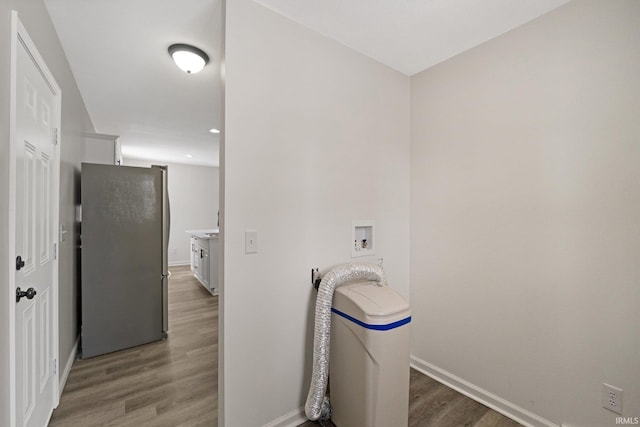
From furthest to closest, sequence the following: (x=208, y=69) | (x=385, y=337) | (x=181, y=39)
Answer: (x=208, y=69) < (x=181, y=39) < (x=385, y=337)

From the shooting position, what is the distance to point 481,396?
1896 millimetres

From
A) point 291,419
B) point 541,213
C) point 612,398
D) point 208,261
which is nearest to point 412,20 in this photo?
point 541,213

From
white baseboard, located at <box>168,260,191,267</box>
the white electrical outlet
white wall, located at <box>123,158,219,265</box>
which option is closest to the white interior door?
the white electrical outlet

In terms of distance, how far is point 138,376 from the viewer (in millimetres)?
2246

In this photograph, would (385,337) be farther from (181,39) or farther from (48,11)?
(48,11)

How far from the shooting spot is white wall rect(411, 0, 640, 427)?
1401 mm

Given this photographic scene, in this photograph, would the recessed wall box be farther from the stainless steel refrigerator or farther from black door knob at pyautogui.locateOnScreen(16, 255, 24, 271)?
the stainless steel refrigerator

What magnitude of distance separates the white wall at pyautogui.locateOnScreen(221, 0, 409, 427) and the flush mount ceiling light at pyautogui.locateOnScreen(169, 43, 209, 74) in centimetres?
78

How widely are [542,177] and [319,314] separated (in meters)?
1.64

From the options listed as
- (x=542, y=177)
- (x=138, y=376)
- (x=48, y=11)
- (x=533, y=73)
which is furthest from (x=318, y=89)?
(x=138, y=376)

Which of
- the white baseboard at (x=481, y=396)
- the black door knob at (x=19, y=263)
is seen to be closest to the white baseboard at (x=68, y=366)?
the black door knob at (x=19, y=263)

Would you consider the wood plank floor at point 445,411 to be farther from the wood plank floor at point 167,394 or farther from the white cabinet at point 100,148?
the white cabinet at point 100,148

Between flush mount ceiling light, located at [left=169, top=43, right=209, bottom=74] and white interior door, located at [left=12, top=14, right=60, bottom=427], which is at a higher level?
flush mount ceiling light, located at [left=169, top=43, right=209, bottom=74]

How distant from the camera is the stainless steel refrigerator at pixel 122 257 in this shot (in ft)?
8.42
